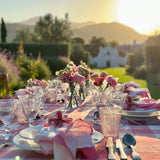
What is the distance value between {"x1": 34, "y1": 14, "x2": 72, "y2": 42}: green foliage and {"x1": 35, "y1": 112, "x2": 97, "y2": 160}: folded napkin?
37.9 metres

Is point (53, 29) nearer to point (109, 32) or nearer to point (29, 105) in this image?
point (29, 105)

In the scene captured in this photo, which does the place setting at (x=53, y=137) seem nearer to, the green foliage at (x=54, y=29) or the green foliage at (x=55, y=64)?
the green foliage at (x=55, y=64)

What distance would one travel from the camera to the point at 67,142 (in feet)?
3.26

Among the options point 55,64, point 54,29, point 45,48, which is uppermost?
point 54,29

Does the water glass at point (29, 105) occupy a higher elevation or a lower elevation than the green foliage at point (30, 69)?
higher

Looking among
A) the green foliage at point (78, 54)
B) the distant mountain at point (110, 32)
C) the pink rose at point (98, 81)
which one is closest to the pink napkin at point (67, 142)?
the pink rose at point (98, 81)

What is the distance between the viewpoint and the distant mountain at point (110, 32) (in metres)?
151

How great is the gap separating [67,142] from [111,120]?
36 centimetres

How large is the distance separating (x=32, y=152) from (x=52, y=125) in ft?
0.57

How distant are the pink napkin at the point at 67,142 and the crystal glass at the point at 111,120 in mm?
218

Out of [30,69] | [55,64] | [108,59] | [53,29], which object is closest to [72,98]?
[30,69]

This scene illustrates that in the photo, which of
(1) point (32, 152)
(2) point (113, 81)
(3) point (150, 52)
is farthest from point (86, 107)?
(3) point (150, 52)

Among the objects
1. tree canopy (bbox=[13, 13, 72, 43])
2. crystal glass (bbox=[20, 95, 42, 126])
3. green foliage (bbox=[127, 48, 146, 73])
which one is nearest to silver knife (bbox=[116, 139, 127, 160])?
crystal glass (bbox=[20, 95, 42, 126])

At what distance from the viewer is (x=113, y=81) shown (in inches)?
86.3
